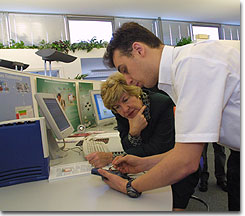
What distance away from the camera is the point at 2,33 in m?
6.23

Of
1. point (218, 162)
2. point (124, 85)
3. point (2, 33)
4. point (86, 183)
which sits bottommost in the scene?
point (218, 162)

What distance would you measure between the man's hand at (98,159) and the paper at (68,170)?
3 centimetres

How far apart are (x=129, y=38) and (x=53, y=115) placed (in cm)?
65

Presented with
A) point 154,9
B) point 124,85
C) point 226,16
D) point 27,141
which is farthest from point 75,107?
point 226,16

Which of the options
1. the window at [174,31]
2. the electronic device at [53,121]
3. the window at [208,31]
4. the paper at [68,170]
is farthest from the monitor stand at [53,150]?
the window at [208,31]

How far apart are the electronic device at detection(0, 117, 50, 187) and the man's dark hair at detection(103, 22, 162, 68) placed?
46cm

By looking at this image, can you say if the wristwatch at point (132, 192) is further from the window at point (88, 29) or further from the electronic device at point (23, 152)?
the window at point (88, 29)

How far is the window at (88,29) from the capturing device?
22.8ft

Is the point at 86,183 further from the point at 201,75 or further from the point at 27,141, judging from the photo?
the point at 201,75

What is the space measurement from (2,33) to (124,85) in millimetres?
6068

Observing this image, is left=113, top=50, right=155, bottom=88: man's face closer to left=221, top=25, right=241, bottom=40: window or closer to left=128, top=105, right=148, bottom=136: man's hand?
left=128, top=105, right=148, bottom=136: man's hand

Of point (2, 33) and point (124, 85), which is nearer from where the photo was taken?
point (124, 85)

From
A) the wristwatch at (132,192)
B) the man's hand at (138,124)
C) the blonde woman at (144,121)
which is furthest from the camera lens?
the man's hand at (138,124)

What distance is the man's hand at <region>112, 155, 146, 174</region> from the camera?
1000 mm
